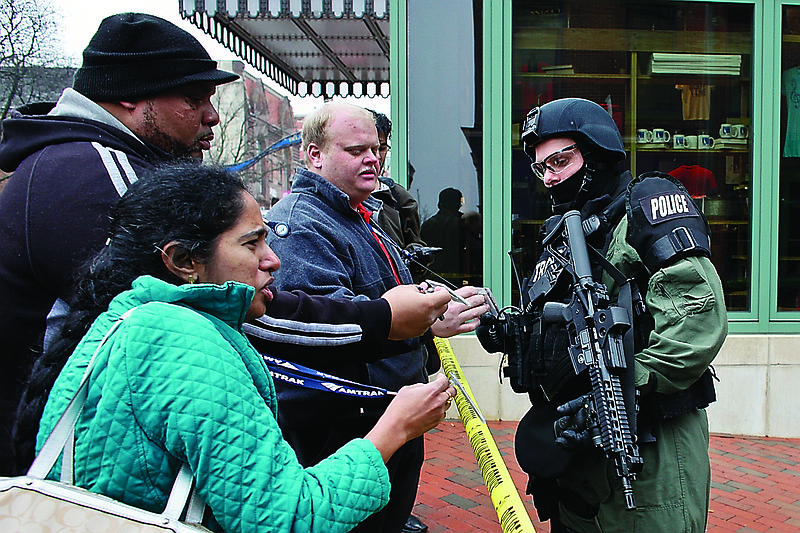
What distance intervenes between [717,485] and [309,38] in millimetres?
6505

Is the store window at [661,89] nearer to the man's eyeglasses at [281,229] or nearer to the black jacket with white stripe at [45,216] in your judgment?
the man's eyeglasses at [281,229]

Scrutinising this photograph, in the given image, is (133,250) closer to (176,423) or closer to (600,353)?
(176,423)

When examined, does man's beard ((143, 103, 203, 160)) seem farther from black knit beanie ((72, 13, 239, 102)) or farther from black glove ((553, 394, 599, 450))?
black glove ((553, 394, 599, 450))

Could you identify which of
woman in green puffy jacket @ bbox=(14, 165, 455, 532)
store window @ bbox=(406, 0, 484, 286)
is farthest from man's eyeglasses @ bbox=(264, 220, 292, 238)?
store window @ bbox=(406, 0, 484, 286)

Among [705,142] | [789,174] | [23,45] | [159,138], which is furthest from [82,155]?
[23,45]

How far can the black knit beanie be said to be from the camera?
64.7 inches

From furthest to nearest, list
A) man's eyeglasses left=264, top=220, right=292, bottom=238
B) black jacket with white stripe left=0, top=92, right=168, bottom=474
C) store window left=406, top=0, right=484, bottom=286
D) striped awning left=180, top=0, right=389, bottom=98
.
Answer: striped awning left=180, top=0, right=389, bottom=98 → store window left=406, top=0, right=484, bottom=286 → man's eyeglasses left=264, top=220, right=292, bottom=238 → black jacket with white stripe left=0, top=92, right=168, bottom=474

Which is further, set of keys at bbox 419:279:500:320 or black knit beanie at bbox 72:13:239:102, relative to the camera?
set of keys at bbox 419:279:500:320

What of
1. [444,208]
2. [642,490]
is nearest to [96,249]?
[642,490]

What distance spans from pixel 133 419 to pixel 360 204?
1721 mm

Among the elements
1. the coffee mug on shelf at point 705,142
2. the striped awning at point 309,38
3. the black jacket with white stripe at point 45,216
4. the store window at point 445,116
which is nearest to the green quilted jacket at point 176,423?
the black jacket with white stripe at point 45,216

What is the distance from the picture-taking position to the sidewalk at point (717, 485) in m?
3.79

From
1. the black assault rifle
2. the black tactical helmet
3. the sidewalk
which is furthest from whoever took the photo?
the sidewalk

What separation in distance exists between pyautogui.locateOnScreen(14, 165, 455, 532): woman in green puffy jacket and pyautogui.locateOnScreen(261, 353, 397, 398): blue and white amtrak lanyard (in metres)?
0.56
